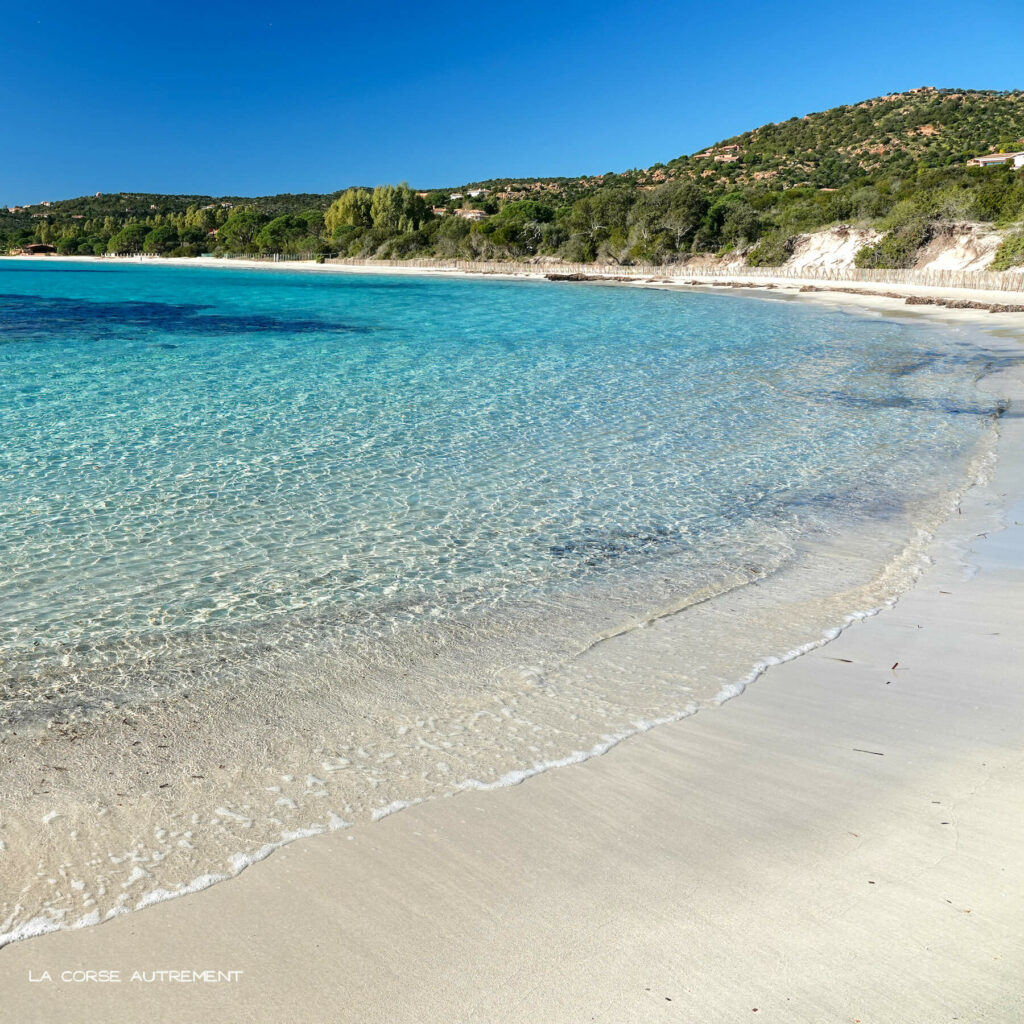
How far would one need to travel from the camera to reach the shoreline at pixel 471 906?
105 inches

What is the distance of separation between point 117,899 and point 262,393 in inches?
529

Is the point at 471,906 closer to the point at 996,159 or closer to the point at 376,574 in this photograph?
the point at 376,574

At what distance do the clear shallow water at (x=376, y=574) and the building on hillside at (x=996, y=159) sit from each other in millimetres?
70607

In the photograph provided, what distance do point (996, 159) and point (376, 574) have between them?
95.2m

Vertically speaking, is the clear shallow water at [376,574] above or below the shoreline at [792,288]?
below

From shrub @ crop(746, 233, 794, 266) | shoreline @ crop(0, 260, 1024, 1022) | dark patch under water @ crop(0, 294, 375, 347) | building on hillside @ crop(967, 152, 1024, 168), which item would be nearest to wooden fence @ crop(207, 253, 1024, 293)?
shrub @ crop(746, 233, 794, 266)

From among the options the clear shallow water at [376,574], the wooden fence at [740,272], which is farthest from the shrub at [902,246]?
the clear shallow water at [376,574]

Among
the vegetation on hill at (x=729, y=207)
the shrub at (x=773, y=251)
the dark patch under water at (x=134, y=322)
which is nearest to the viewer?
the dark patch under water at (x=134, y=322)

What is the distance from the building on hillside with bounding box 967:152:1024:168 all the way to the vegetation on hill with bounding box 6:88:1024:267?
2578mm

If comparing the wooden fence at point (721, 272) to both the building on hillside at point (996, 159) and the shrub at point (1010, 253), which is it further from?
the building on hillside at point (996, 159)

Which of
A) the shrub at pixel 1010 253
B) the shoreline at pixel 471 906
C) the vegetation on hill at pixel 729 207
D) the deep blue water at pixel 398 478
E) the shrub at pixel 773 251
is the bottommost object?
the shoreline at pixel 471 906

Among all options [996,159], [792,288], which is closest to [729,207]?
[996,159]

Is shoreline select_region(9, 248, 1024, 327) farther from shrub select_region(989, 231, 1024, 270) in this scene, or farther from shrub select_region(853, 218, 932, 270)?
shrub select_region(989, 231, 1024, 270)

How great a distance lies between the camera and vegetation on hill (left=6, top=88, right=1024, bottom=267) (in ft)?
207
